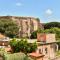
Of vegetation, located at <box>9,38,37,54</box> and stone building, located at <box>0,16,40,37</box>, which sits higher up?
stone building, located at <box>0,16,40,37</box>

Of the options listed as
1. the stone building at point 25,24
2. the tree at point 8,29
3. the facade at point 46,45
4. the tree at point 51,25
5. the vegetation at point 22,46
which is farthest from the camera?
the tree at point 51,25

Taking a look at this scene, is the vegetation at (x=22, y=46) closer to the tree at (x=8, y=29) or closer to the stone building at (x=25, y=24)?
the tree at (x=8, y=29)

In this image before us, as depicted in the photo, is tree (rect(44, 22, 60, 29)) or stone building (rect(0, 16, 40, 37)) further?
tree (rect(44, 22, 60, 29))

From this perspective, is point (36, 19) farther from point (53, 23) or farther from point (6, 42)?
point (6, 42)

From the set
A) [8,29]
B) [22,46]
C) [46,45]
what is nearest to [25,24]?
[8,29]

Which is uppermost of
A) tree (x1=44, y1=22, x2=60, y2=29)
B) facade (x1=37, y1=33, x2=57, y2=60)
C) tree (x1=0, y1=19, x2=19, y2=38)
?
tree (x1=44, y1=22, x2=60, y2=29)

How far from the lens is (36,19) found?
65.7m

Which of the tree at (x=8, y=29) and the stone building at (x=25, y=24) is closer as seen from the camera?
the tree at (x=8, y=29)

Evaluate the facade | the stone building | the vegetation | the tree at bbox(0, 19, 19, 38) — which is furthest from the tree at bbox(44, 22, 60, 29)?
the vegetation

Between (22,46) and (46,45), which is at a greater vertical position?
(22,46)

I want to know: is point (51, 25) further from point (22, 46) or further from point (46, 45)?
point (22, 46)

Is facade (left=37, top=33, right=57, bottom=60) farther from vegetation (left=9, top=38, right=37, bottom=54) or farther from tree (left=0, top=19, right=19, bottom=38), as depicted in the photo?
tree (left=0, top=19, right=19, bottom=38)

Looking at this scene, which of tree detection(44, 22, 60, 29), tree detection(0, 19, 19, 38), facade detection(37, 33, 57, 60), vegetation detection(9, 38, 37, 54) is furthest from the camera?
tree detection(44, 22, 60, 29)

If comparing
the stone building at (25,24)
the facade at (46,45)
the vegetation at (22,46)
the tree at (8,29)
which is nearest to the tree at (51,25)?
the stone building at (25,24)
